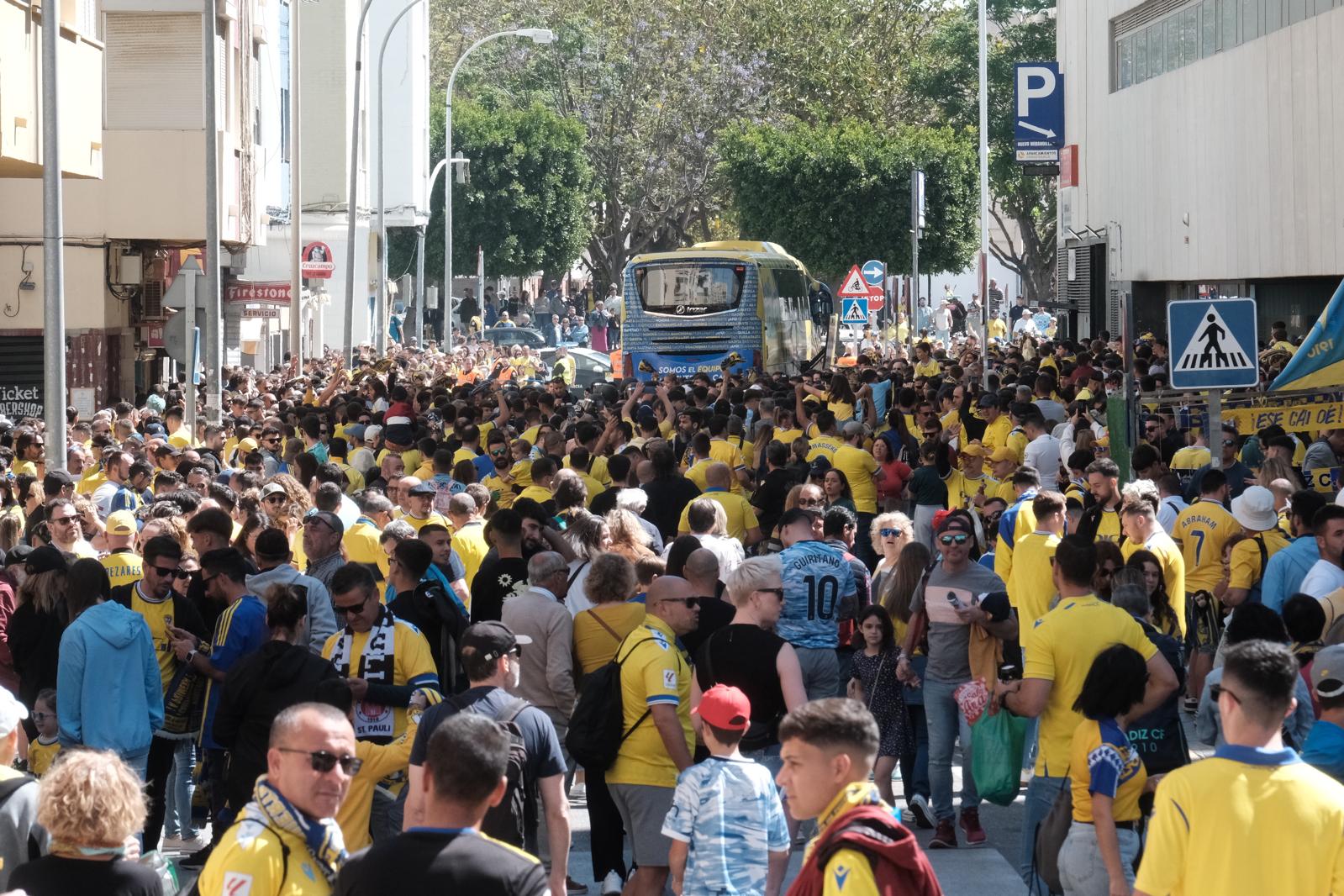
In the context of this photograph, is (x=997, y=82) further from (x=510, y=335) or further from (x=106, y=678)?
(x=106, y=678)

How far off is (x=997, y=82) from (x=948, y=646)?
Answer: 59.4m

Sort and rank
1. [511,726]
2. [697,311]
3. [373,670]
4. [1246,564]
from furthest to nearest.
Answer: [697,311], [1246,564], [373,670], [511,726]

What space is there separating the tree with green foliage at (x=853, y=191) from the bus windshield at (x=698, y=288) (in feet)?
59.0

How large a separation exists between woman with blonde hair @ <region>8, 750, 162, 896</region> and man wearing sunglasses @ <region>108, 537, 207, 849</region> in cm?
408

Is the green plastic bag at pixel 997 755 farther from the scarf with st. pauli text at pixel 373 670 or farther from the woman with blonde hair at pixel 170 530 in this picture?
the woman with blonde hair at pixel 170 530

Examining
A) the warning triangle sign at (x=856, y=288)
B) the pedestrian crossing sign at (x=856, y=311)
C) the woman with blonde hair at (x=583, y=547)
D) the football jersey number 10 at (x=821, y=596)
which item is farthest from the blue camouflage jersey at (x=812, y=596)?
the warning triangle sign at (x=856, y=288)

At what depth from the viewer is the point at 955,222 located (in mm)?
56562

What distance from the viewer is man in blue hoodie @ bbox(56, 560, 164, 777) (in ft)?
28.1

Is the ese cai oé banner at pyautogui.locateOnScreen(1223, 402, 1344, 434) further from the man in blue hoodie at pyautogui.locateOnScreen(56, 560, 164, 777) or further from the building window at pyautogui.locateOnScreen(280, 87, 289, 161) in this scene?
the building window at pyautogui.locateOnScreen(280, 87, 289, 161)

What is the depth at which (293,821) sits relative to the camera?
5188mm

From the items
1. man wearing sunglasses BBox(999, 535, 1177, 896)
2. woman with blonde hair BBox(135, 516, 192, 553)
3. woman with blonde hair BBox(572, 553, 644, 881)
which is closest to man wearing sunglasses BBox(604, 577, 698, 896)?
woman with blonde hair BBox(572, 553, 644, 881)

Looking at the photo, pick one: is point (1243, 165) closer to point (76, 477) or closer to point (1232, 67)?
point (1232, 67)

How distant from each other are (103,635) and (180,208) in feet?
67.3

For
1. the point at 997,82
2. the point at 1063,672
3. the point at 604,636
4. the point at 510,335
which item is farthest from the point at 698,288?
the point at 997,82
